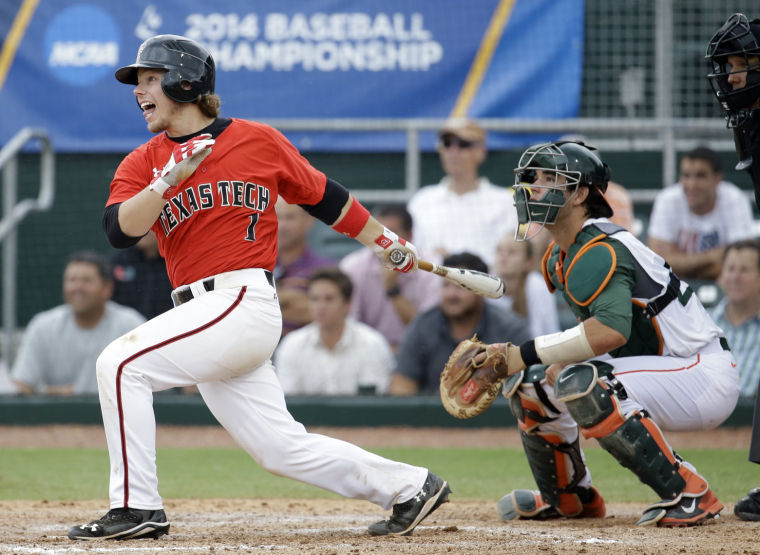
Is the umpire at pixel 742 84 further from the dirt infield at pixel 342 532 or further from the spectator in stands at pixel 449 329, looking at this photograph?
the spectator in stands at pixel 449 329

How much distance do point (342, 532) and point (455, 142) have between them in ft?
14.5

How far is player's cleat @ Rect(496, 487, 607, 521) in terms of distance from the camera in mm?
4281

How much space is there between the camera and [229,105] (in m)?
9.02

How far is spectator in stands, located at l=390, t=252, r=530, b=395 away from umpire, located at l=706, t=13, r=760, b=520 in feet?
9.90

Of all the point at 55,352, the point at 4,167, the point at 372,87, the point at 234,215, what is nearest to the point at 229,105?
the point at 372,87

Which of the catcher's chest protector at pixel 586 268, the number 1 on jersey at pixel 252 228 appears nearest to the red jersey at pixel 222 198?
the number 1 on jersey at pixel 252 228

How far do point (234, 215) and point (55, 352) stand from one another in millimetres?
4646

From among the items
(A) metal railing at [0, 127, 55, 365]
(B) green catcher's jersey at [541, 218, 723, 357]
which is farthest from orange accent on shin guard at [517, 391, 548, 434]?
(A) metal railing at [0, 127, 55, 365]

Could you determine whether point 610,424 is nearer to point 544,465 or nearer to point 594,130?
point 544,465

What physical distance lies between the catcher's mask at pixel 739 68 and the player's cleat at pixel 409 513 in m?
→ 1.84

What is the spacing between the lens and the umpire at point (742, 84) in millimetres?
4227

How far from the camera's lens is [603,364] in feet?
13.1

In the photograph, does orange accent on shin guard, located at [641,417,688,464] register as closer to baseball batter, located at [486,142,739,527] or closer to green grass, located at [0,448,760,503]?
baseball batter, located at [486,142,739,527]

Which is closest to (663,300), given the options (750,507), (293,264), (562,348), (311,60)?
(562,348)
